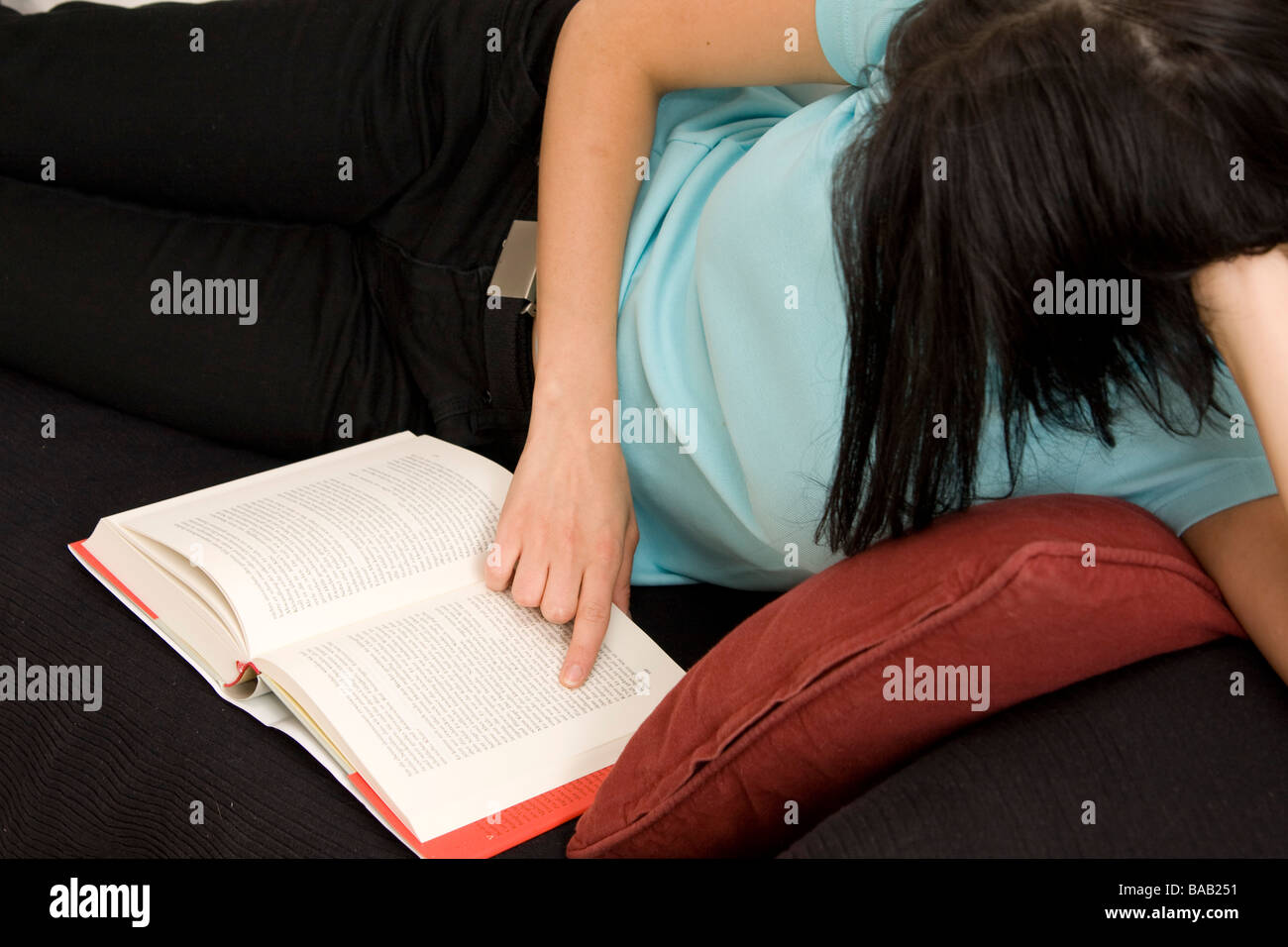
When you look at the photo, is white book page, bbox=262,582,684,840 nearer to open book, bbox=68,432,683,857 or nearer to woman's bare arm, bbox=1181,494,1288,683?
open book, bbox=68,432,683,857

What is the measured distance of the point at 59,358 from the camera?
3.82ft

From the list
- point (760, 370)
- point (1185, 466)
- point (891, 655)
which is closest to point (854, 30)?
point (760, 370)

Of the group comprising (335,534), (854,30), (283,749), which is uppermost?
(854,30)

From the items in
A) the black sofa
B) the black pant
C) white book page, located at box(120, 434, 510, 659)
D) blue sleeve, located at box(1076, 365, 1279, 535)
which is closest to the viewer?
the black sofa

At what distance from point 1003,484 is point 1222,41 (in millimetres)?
316

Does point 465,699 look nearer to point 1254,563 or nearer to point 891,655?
point 891,655

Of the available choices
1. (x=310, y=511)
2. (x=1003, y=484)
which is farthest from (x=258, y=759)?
(x=1003, y=484)

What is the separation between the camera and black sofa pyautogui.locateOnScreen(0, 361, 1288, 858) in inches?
20.9

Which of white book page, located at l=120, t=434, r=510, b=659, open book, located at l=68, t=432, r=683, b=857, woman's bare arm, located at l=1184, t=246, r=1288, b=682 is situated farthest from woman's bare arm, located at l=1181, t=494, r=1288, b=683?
white book page, located at l=120, t=434, r=510, b=659

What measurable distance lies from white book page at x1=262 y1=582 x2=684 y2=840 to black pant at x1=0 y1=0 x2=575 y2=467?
0.95 ft

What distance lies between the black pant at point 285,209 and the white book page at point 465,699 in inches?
11.4

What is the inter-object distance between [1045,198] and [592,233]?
50 cm

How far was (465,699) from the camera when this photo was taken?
79cm

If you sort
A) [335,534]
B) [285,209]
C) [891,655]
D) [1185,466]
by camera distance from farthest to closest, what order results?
[285,209] < [335,534] < [1185,466] < [891,655]
